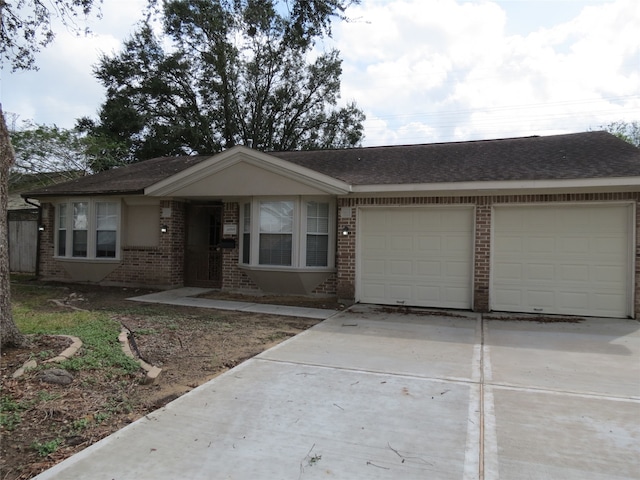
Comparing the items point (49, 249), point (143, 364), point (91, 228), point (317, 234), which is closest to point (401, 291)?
point (317, 234)

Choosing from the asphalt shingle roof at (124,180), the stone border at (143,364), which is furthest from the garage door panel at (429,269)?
the asphalt shingle roof at (124,180)

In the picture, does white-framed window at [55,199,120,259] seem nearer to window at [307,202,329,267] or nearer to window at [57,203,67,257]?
window at [57,203,67,257]

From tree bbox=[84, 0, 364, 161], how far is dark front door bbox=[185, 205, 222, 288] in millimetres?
15177

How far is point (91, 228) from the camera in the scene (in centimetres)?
1180

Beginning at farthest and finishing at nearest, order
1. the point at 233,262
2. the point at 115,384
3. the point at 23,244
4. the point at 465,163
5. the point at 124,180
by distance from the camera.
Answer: the point at 23,244, the point at 124,180, the point at 233,262, the point at 465,163, the point at 115,384

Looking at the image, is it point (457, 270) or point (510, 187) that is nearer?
point (510, 187)

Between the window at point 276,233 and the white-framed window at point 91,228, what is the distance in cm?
441

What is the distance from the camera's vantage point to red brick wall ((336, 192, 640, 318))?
794cm

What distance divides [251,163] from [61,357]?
6.18 m

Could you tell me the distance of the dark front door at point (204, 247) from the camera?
11.6m

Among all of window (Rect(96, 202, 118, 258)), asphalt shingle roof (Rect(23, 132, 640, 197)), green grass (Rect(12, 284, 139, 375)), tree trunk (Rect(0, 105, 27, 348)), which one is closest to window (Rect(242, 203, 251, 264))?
asphalt shingle roof (Rect(23, 132, 640, 197))

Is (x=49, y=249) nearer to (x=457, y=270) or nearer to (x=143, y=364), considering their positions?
(x=143, y=364)

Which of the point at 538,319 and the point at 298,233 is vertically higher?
the point at 298,233

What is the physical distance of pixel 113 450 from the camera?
3000mm
